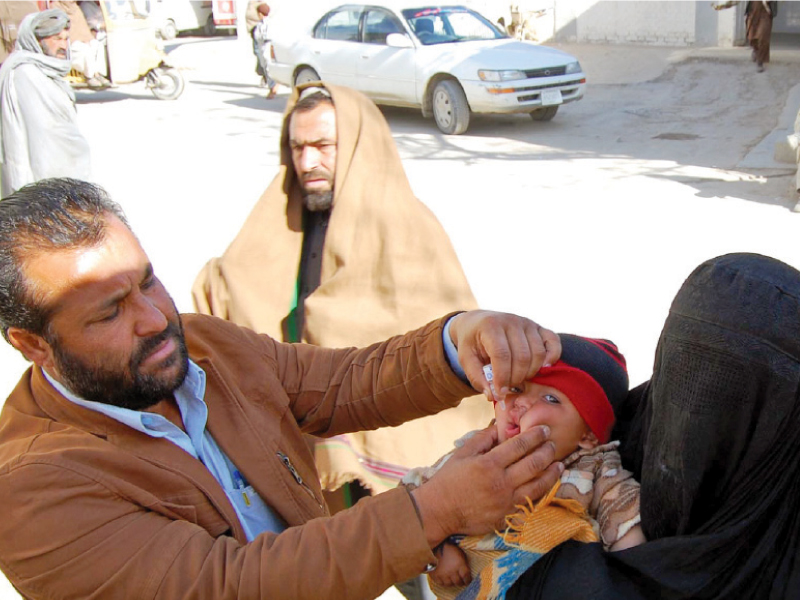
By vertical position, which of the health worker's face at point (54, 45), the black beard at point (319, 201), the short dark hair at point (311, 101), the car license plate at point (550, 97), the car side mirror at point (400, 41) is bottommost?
the car license plate at point (550, 97)

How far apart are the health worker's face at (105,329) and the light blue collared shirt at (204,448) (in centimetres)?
7

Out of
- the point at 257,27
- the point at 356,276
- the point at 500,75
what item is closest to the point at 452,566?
the point at 356,276

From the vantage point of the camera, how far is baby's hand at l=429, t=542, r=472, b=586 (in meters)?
1.75

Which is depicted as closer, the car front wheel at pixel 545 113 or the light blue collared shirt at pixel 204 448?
the light blue collared shirt at pixel 204 448

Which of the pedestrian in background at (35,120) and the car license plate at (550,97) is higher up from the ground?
the pedestrian in background at (35,120)

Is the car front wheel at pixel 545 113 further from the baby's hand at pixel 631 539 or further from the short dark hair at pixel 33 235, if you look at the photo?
the baby's hand at pixel 631 539

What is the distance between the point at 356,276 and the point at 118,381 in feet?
5.50

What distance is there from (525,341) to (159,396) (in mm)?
816

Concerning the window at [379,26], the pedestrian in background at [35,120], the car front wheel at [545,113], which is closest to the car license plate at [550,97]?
the car front wheel at [545,113]

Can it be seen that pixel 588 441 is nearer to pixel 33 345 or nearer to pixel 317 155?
pixel 33 345

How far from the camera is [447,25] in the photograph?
13602mm

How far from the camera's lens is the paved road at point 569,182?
21.3 feet

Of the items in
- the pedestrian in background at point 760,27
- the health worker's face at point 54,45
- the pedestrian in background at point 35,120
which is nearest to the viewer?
the pedestrian in background at point 35,120

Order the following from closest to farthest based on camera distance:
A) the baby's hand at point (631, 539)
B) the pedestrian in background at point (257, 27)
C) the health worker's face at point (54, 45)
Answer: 1. the baby's hand at point (631, 539)
2. the health worker's face at point (54, 45)
3. the pedestrian in background at point (257, 27)
